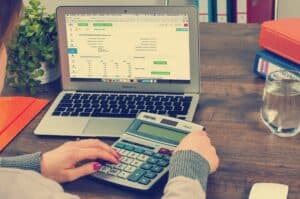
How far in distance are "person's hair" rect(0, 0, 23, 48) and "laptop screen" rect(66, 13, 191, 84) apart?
427mm

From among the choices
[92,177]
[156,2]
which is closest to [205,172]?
[92,177]

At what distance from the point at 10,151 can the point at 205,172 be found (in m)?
0.42

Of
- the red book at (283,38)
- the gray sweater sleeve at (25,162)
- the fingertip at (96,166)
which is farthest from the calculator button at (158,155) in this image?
the red book at (283,38)

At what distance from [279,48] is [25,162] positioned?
0.65 m

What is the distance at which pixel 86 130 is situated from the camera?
1229 mm

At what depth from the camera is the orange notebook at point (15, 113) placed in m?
1.25

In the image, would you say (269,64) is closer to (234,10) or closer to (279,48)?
(279,48)

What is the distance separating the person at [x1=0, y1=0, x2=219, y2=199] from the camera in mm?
863

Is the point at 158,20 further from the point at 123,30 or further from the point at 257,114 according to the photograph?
the point at 257,114

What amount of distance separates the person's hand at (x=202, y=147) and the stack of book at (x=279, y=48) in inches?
13.9

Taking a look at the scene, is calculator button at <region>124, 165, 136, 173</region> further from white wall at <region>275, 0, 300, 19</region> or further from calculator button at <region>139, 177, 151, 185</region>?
white wall at <region>275, 0, 300, 19</region>

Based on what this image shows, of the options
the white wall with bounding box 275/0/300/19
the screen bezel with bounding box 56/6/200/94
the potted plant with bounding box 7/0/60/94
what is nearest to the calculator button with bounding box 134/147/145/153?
the screen bezel with bounding box 56/6/200/94

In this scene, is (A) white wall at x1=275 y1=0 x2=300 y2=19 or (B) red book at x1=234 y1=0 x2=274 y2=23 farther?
(A) white wall at x1=275 y1=0 x2=300 y2=19

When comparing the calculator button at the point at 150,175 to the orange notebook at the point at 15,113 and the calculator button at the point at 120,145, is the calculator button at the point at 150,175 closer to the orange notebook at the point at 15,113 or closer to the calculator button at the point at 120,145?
the calculator button at the point at 120,145
